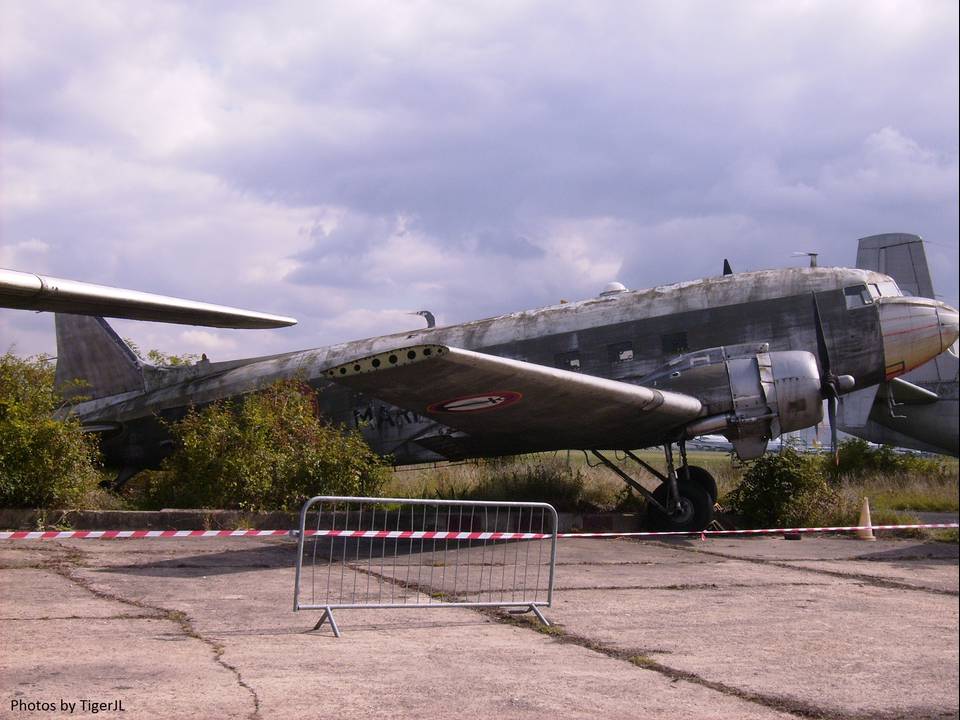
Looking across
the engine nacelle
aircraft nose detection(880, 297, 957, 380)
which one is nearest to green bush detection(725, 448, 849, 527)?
the engine nacelle

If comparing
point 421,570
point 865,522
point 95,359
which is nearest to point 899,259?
point 421,570

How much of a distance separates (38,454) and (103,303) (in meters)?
6.69

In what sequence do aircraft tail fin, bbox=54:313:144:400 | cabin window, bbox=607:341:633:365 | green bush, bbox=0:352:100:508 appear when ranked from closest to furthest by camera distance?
green bush, bbox=0:352:100:508 → cabin window, bbox=607:341:633:365 → aircraft tail fin, bbox=54:313:144:400

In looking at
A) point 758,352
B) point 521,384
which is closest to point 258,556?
point 521,384

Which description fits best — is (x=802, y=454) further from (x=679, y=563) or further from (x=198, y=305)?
(x=198, y=305)

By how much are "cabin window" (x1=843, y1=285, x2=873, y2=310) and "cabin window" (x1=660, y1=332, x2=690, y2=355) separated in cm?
244

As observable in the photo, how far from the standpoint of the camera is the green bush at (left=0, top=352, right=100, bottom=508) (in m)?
A: 10.8

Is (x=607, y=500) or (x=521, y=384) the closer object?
(x=521, y=384)

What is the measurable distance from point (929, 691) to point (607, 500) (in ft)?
36.2

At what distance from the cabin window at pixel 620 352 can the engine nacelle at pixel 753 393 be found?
1221 millimetres

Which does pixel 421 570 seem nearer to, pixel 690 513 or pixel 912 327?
pixel 690 513

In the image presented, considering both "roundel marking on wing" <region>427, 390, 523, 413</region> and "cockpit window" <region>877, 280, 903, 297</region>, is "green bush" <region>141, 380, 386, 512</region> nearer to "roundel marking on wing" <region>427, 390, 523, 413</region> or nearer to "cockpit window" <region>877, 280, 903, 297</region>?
"roundel marking on wing" <region>427, 390, 523, 413</region>

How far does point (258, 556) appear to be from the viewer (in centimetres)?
927

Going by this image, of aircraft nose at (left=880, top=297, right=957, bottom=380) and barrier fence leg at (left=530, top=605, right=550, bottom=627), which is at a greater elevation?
aircraft nose at (left=880, top=297, right=957, bottom=380)
